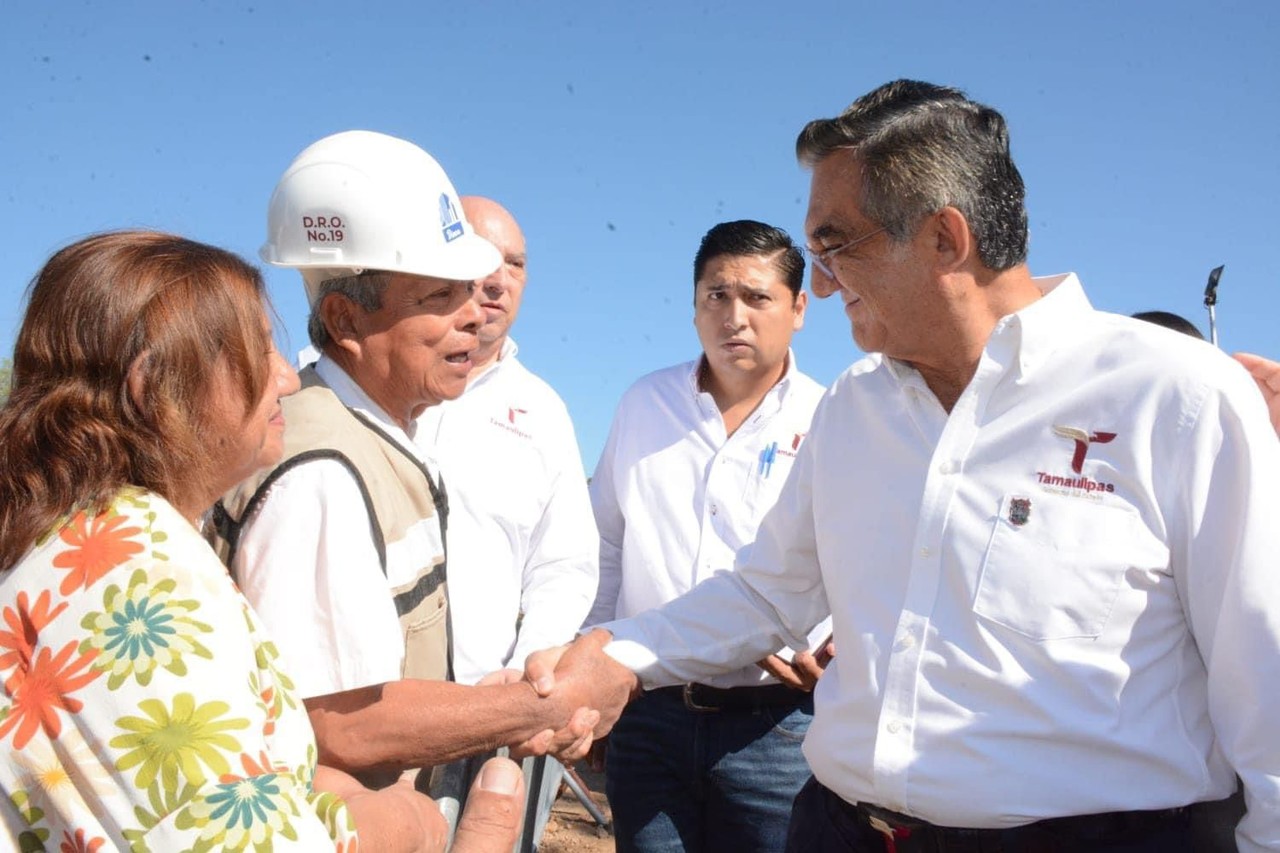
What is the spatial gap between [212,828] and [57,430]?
69cm

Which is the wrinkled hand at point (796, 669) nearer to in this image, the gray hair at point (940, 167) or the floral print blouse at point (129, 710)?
the gray hair at point (940, 167)

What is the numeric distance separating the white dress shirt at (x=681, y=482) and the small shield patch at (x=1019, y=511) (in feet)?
5.95

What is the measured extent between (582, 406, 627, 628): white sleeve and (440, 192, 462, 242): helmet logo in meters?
1.97

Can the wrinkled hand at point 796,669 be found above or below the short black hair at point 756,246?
below

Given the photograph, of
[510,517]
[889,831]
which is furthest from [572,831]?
[889,831]

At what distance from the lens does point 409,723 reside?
94.8 inches

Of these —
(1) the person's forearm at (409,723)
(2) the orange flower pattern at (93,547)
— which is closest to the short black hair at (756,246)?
(1) the person's forearm at (409,723)

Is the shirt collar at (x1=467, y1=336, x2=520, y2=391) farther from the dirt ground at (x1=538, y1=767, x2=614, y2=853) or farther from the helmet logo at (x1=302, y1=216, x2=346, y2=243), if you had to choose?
the dirt ground at (x1=538, y1=767, x2=614, y2=853)

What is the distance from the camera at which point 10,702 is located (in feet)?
4.94

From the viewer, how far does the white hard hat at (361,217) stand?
9.14ft

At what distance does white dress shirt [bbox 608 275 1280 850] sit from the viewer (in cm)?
224

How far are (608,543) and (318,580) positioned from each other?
2676 mm

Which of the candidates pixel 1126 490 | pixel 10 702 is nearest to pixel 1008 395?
pixel 1126 490

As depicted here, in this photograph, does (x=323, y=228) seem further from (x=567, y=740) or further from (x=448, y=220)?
(x=567, y=740)
